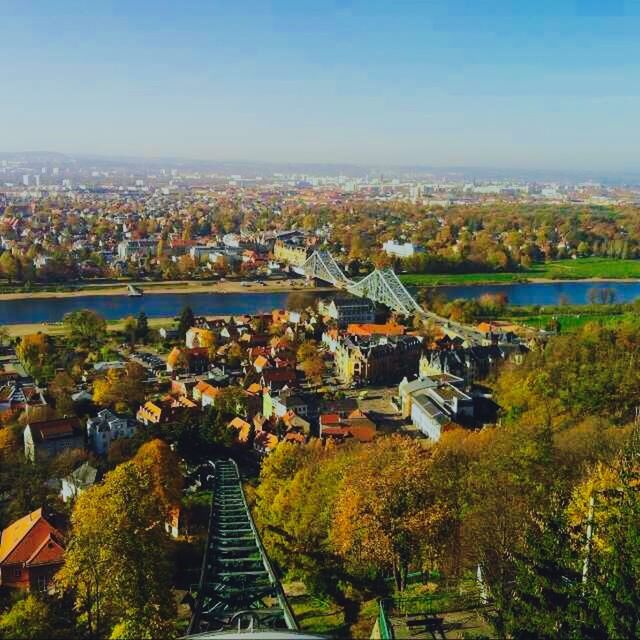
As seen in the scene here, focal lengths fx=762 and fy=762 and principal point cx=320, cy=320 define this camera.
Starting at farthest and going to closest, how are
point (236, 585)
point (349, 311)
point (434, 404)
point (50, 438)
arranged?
point (349, 311)
point (434, 404)
point (50, 438)
point (236, 585)

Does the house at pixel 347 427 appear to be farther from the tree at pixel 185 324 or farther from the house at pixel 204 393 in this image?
the tree at pixel 185 324

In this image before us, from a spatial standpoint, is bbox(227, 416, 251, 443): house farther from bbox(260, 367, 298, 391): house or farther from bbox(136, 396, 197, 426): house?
bbox(260, 367, 298, 391): house

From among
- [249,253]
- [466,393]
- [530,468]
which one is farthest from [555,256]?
[530,468]

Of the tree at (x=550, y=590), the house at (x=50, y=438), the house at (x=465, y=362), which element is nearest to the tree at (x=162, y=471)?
the house at (x=50, y=438)

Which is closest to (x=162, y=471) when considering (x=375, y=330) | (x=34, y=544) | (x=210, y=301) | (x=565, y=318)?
(x=34, y=544)

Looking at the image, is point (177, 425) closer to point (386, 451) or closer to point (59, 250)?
point (386, 451)

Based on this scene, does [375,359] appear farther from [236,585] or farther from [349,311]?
[236,585]
